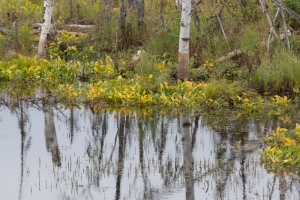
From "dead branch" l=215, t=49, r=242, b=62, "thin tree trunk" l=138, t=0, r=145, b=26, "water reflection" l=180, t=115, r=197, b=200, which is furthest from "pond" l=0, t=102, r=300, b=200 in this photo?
"thin tree trunk" l=138, t=0, r=145, b=26

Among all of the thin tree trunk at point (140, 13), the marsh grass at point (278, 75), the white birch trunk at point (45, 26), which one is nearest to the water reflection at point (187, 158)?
the marsh grass at point (278, 75)

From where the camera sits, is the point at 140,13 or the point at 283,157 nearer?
the point at 283,157

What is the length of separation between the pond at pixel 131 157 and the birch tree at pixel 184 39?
7.26 ft

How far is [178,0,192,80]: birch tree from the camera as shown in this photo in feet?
45.6

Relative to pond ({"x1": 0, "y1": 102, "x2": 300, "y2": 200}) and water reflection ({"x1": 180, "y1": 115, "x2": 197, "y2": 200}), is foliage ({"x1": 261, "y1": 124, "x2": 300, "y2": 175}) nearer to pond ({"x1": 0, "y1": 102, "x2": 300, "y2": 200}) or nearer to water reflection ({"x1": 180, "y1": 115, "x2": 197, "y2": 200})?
pond ({"x1": 0, "y1": 102, "x2": 300, "y2": 200})

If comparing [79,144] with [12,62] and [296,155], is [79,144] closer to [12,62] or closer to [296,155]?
[296,155]

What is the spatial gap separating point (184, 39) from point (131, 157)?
511 cm

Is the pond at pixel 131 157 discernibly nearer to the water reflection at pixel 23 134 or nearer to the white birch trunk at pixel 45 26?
the water reflection at pixel 23 134

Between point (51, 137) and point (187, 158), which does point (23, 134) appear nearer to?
point (51, 137)

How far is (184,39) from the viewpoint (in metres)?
14.2

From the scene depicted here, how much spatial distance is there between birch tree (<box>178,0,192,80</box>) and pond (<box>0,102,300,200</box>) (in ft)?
7.26

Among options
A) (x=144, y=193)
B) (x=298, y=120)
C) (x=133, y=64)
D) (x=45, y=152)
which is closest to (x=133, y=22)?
(x=133, y=64)

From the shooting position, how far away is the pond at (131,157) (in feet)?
26.6

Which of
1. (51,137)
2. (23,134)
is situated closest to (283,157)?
(51,137)
